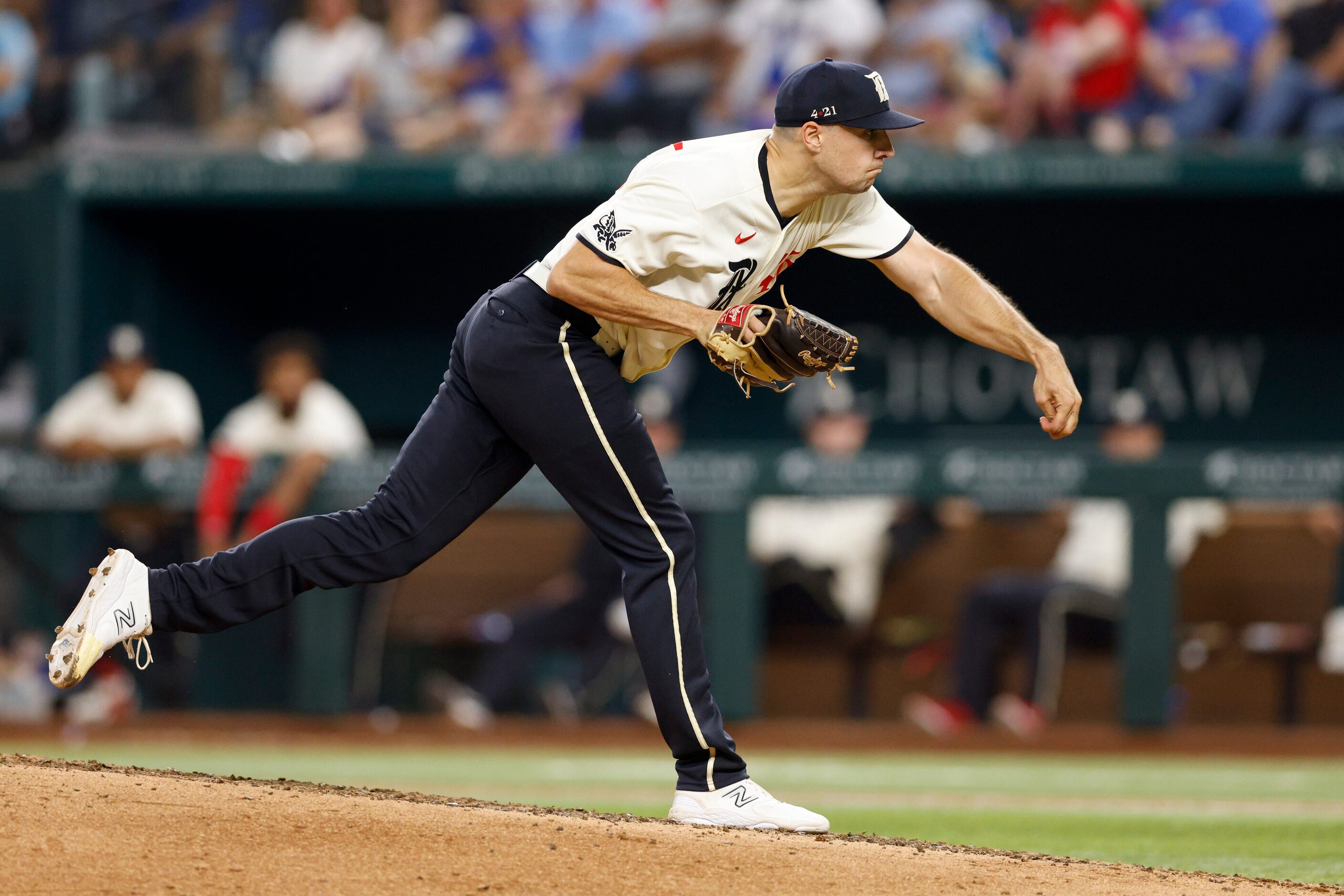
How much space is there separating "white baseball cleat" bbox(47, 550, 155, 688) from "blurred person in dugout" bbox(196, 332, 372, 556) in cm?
485

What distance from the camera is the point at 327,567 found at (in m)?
3.92

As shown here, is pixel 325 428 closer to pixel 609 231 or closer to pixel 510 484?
pixel 510 484

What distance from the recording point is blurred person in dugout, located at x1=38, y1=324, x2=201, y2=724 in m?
9.07

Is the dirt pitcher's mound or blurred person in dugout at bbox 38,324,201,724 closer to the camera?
the dirt pitcher's mound

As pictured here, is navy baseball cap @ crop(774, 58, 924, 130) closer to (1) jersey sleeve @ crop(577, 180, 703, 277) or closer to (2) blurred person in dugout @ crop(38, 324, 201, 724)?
(1) jersey sleeve @ crop(577, 180, 703, 277)

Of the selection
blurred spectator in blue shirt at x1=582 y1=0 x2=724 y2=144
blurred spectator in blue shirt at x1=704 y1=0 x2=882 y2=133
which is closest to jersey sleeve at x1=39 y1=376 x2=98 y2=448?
blurred spectator in blue shirt at x1=582 y1=0 x2=724 y2=144

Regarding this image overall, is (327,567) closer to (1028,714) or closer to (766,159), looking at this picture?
(766,159)

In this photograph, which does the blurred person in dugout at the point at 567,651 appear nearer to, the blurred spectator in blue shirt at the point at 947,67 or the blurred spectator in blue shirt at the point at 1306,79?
the blurred spectator in blue shirt at the point at 947,67

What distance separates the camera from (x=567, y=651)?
29.8 feet

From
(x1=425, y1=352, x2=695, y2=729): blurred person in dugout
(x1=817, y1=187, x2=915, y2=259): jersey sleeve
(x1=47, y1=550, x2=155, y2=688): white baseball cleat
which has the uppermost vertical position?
(x1=817, y1=187, x2=915, y2=259): jersey sleeve

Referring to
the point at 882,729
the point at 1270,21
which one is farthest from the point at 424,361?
→ the point at 1270,21

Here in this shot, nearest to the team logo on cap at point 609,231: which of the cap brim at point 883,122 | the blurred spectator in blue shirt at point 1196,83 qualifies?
the cap brim at point 883,122

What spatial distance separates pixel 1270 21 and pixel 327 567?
309 inches

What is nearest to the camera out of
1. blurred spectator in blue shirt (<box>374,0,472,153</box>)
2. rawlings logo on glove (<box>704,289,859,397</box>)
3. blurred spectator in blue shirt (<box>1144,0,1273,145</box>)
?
rawlings logo on glove (<box>704,289,859,397</box>)
